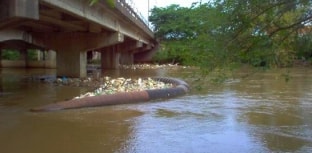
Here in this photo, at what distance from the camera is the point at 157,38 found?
78.2 metres

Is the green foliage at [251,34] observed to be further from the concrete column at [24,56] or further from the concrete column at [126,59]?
the concrete column at [126,59]

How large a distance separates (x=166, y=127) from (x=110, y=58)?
4873 centimetres

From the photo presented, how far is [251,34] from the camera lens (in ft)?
27.5

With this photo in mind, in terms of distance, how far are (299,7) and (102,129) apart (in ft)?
22.9

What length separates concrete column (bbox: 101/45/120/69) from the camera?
61.1 meters

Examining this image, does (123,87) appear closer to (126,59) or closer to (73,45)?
(73,45)

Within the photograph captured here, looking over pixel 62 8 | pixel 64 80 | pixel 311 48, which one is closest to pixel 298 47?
pixel 311 48

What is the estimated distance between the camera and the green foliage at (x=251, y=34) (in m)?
8.16

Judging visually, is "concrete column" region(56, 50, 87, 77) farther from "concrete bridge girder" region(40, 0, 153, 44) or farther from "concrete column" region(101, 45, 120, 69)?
"concrete column" region(101, 45, 120, 69)

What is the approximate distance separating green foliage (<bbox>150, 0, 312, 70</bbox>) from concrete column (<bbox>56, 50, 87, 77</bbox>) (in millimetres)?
27341

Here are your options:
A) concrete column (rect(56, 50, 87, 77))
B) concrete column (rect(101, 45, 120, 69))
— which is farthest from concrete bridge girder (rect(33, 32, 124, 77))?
concrete column (rect(101, 45, 120, 69))

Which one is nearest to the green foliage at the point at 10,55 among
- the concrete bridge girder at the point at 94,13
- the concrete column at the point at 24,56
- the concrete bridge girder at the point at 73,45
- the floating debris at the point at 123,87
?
the concrete column at the point at 24,56

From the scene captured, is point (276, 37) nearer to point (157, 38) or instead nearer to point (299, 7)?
point (299, 7)

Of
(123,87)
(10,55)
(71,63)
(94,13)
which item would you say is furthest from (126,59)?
(123,87)
